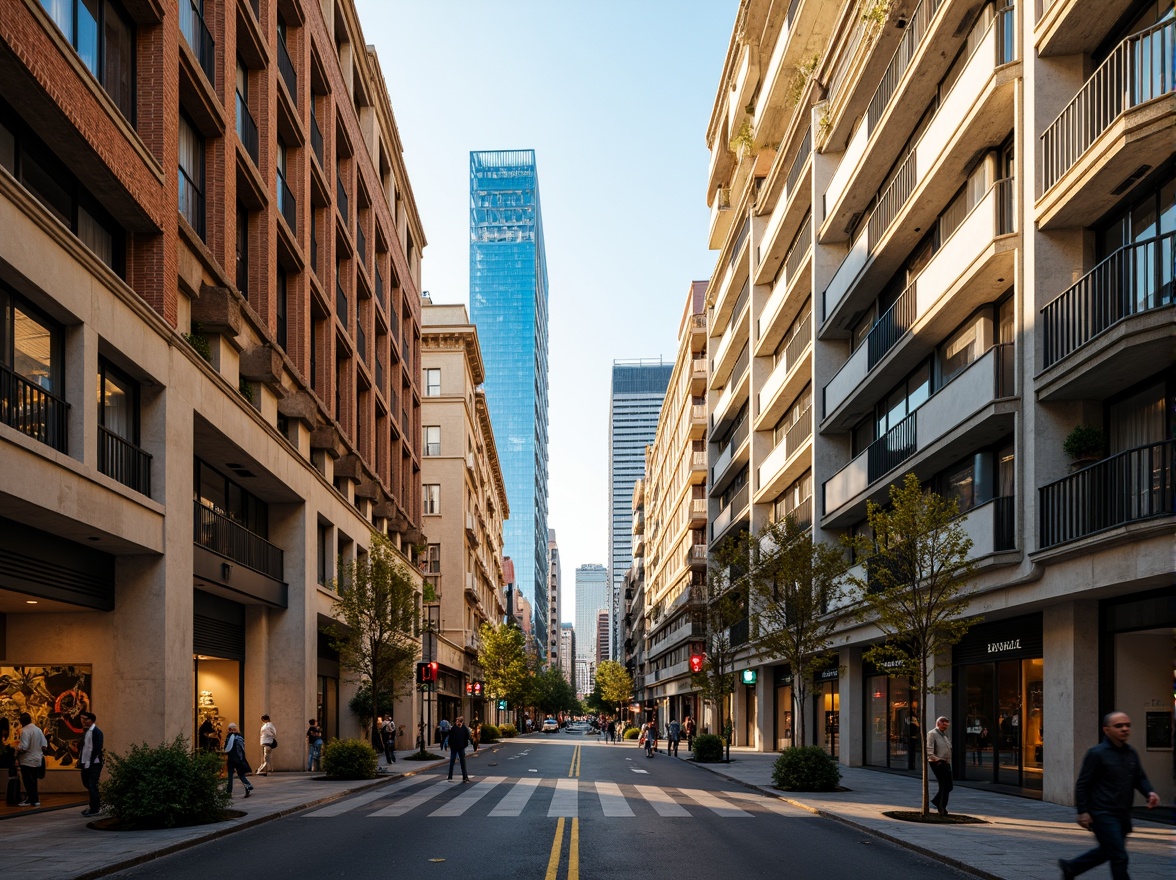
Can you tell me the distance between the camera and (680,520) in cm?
7881

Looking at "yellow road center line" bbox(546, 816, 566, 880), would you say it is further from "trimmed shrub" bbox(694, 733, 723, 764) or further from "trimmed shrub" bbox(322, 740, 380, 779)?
"trimmed shrub" bbox(694, 733, 723, 764)

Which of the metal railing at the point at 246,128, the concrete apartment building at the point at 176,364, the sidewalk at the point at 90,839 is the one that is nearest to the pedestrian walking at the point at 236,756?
the sidewalk at the point at 90,839

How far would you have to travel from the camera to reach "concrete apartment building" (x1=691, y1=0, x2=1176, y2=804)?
17.2 m

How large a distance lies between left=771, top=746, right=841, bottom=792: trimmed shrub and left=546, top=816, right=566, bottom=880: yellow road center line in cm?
858

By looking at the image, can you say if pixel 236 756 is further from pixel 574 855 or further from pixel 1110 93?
pixel 1110 93

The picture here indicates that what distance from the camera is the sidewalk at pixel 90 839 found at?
1198 cm

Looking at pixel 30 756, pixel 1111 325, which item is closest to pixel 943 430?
pixel 1111 325

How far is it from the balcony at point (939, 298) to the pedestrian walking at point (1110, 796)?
13.5 metres

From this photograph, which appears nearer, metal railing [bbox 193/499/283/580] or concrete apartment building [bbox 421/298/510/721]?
metal railing [bbox 193/499/283/580]

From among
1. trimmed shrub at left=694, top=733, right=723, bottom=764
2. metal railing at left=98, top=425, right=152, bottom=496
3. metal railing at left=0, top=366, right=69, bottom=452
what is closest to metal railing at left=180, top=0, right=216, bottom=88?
metal railing at left=98, top=425, right=152, bottom=496

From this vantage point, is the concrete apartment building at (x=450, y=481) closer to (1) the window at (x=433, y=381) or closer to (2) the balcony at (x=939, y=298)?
(1) the window at (x=433, y=381)

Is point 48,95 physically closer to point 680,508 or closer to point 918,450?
point 918,450

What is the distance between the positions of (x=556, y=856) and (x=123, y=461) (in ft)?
36.5

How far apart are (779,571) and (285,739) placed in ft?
46.9
